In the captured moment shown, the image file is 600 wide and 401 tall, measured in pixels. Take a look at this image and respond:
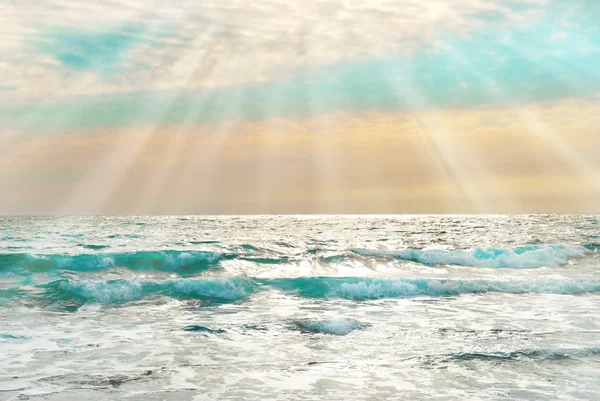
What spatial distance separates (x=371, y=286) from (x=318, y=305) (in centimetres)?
366

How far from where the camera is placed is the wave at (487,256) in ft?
113

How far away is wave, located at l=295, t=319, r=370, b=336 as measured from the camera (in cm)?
1332

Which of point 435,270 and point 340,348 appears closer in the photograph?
point 340,348

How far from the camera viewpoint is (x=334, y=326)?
1353 cm

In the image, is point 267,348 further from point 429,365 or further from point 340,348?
point 429,365

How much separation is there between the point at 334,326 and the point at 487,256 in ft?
84.8

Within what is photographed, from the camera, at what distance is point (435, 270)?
3084 cm

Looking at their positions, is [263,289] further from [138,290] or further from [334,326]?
[334,326]

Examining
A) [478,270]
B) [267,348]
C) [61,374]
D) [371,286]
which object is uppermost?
[61,374]

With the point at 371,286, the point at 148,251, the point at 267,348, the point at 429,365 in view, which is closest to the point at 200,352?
the point at 267,348

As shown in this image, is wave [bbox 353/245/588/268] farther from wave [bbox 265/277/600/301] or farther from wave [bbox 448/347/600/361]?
wave [bbox 448/347/600/361]

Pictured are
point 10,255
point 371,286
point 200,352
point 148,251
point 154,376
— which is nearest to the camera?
point 154,376

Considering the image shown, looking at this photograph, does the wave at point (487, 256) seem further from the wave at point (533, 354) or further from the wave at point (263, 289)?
the wave at point (533, 354)

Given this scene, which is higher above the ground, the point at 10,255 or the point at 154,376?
the point at 154,376
